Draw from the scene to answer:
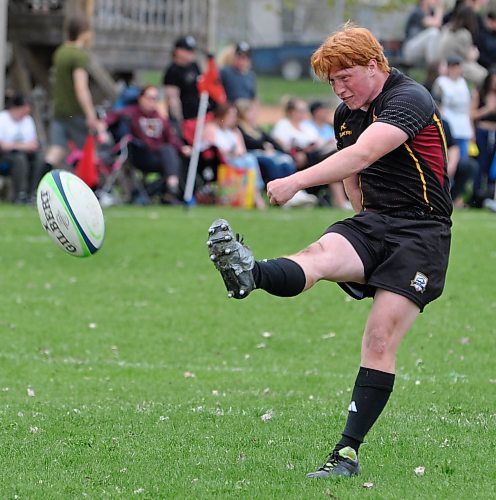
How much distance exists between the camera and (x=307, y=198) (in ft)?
62.1

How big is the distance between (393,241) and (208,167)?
1325cm

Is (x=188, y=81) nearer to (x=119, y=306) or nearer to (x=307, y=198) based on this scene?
(x=307, y=198)

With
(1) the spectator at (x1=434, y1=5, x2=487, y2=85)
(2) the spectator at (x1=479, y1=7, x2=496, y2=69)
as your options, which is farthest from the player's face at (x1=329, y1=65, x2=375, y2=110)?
(2) the spectator at (x1=479, y1=7, x2=496, y2=69)

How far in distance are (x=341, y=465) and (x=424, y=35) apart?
613 inches

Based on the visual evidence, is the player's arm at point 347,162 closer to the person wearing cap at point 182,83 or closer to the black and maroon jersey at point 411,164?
the black and maroon jersey at point 411,164

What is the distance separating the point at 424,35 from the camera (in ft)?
66.2

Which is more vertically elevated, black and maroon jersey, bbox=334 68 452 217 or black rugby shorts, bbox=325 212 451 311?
black and maroon jersey, bbox=334 68 452 217

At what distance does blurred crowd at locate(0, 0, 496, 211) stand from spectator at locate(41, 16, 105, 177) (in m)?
0.03

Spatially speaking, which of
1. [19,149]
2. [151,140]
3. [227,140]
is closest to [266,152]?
[227,140]

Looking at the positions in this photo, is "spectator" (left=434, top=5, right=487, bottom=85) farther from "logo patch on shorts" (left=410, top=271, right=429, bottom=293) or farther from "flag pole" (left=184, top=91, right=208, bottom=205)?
"logo patch on shorts" (left=410, top=271, right=429, bottom=293)

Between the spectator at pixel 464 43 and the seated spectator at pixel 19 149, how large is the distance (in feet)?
21.0

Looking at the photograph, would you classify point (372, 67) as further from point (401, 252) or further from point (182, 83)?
point (182, 83)

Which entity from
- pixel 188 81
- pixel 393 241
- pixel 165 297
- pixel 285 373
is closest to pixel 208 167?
pixel 188 81

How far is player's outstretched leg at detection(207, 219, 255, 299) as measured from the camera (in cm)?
504
